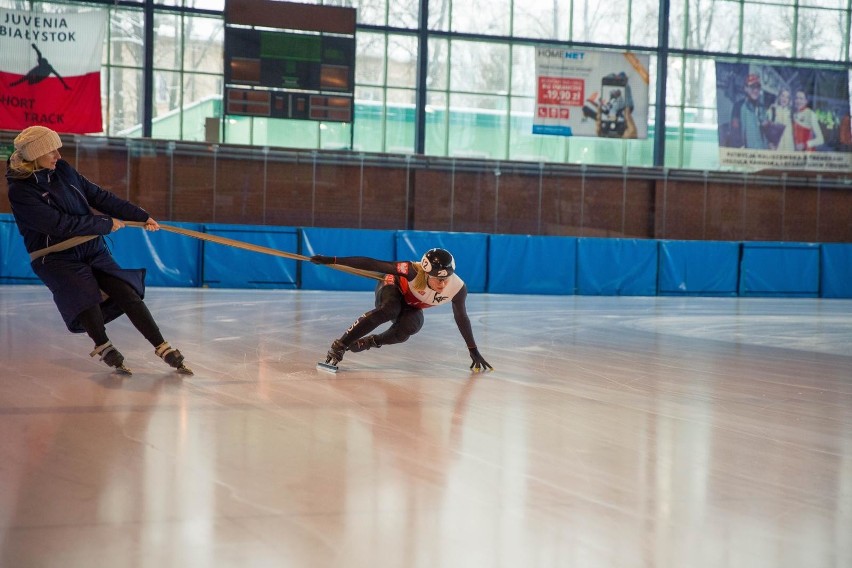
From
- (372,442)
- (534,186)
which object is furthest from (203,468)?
(534,186)

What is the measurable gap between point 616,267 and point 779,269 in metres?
4.67

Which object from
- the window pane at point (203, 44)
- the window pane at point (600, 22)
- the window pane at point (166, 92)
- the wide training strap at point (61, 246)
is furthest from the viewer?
the window pane at point (600, 22)

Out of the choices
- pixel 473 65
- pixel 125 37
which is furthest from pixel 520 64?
pixel 125 37

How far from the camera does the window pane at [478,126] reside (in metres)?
26.2

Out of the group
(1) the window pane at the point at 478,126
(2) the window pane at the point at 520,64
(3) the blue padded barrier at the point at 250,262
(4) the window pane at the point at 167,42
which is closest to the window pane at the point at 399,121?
(1) the window pane at the point at 478,126

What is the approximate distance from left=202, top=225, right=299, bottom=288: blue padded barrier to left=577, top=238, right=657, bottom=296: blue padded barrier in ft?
23.9

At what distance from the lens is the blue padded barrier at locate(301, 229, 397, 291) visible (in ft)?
72.4

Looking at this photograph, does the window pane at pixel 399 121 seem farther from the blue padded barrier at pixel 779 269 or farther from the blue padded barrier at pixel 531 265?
the blue padded barrier at pixel 779 269

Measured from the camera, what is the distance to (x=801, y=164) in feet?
84.9

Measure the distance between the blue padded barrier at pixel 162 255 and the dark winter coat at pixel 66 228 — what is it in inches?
552

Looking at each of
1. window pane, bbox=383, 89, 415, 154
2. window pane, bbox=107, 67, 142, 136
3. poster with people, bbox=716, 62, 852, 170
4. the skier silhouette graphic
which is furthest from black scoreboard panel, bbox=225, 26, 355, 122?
poster with people, bbox=716, 62, 852, 170

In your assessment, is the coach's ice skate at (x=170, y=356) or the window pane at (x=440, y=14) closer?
the coach's ice skate at (x=170, y=356)

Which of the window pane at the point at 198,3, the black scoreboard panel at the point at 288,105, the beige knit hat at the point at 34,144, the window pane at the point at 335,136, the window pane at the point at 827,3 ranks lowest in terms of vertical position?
the beige knit hat at the point at 34,144

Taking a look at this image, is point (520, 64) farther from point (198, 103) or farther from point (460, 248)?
point (198, 103)
